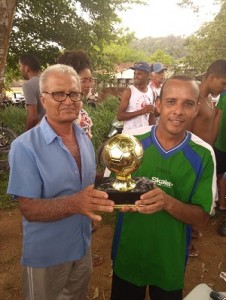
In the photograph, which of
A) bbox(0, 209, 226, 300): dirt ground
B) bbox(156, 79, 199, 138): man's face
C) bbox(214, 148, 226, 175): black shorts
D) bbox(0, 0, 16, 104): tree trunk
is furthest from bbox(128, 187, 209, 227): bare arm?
bbox(0, 0, 16, 104): tree trunk

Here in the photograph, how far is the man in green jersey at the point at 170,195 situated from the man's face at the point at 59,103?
1.50 feet

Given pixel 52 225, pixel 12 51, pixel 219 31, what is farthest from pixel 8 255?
pixel 219 31

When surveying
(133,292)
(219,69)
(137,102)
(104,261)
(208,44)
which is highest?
(208,44)

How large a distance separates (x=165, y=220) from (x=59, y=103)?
37.9 inches

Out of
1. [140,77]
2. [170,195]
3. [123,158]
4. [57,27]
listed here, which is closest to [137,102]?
[140,77]

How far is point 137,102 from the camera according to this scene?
423 cm

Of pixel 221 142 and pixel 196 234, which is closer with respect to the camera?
pixel 196 234

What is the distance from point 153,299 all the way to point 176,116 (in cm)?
123

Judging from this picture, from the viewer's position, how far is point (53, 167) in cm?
167

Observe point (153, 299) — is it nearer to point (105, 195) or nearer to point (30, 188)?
point (105, 195)

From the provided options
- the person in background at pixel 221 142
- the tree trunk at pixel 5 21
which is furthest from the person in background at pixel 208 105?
the tree trunk at pixel 5 21

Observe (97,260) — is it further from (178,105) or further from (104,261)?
(178,105)

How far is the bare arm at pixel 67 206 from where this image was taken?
139 cm

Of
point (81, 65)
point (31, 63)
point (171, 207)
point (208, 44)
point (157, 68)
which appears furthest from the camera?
point (208, 44)
